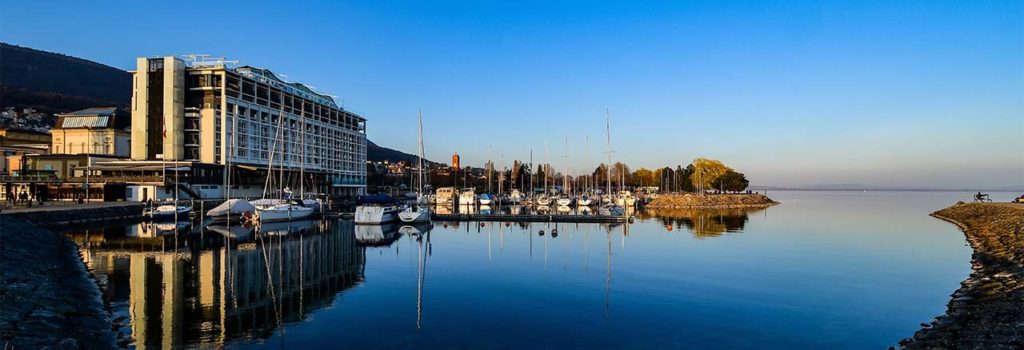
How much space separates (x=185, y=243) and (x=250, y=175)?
2714 inches

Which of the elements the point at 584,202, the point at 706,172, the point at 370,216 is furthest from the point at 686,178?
the point at 370,216

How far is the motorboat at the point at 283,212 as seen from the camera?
58419 millimetres

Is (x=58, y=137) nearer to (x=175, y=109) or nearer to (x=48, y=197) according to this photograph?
(x=175, y=109)

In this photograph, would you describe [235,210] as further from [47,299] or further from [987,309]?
[987,309]

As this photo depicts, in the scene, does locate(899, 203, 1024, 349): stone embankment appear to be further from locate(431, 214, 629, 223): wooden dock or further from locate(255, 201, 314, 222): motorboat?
locate(255, 201, 314, 222): motorboat

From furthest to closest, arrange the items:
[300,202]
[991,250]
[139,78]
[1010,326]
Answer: [139,78] → [300,202] → [991,250] → [1010,326]

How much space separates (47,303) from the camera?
1795 cm

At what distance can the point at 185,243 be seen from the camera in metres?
40.7

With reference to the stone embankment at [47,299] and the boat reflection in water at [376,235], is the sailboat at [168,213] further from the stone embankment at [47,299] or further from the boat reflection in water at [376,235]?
the stone embankment at [47,299]

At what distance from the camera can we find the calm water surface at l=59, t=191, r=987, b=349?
17484mm

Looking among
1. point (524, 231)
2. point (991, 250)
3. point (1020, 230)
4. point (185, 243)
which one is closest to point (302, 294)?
point (185, 243)

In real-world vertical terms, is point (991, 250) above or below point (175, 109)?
below

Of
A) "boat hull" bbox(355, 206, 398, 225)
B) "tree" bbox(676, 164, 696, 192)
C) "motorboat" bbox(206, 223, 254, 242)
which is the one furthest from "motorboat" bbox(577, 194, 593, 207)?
"tree" bbox(676, 164, 696, 192)

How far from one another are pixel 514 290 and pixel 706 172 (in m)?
152
